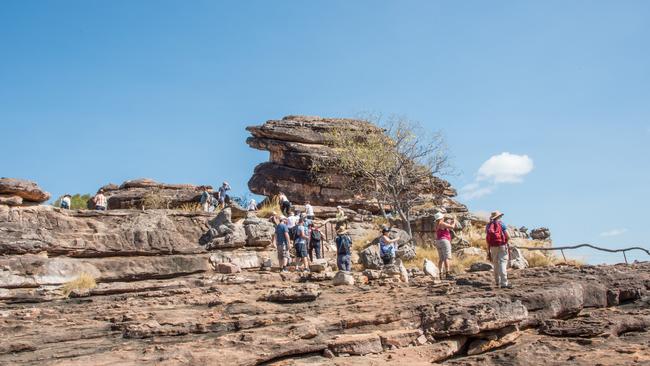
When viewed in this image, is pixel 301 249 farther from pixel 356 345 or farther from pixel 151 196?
pixel 151 196

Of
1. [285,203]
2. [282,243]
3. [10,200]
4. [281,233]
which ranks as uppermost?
[10,200]

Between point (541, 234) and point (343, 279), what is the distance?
18.8 meters

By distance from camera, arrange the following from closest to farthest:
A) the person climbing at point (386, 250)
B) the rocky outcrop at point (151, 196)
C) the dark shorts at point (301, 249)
Answer: the person climbing at point (386, 250), the dark shorts at point (301, 249), the rocky outcrop at point (151, 196)

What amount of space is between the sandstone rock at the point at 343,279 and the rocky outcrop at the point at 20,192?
1196 centimetres

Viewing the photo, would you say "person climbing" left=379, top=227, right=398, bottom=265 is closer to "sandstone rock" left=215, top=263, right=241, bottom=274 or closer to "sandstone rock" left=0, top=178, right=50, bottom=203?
"sandstone rock" left=215, top=263, right=241, bottom=274

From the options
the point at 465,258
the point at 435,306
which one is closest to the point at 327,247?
the point at 465,258

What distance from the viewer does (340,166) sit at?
32562 millimetres

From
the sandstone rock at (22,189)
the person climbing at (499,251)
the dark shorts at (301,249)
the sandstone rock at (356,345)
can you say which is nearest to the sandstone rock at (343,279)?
the dark shorts at (301,249)

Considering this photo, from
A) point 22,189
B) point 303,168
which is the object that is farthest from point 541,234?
point 22,189

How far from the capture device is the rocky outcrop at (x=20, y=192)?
18.9m

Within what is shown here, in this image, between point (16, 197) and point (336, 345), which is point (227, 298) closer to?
point (336, 345)

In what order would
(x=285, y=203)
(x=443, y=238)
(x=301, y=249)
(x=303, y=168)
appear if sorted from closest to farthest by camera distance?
(x=443, y=238) < (x=301, y=249) < (x=285, y=203) < (x=303, y=168)

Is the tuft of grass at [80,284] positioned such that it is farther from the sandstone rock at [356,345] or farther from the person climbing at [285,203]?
the person climbing at [285,203]

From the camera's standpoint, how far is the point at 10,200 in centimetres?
1877
